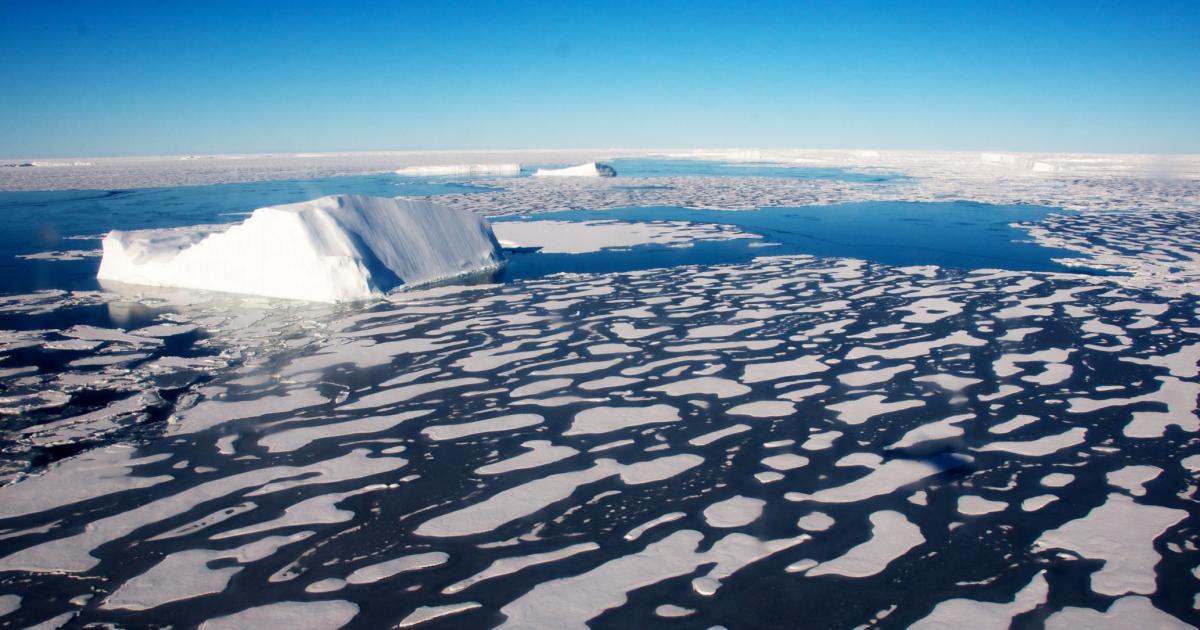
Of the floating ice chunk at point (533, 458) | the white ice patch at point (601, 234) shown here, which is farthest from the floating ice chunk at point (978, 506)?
the white ice patch at point (601, 234)

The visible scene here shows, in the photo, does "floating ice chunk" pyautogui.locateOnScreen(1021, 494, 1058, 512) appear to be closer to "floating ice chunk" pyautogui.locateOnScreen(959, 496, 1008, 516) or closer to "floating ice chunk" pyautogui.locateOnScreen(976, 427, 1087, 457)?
"floating ice chunk" pyautogui.locateOnScreen(959, 496, 1008, 516)

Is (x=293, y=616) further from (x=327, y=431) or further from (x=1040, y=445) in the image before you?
(x=1040, y=445)

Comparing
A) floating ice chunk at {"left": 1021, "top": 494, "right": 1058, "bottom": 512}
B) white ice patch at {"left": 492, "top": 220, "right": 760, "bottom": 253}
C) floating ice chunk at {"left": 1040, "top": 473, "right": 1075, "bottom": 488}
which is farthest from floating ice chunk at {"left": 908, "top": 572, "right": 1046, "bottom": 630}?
white ice patch at {"left": 492, "top": 220, "right": 760, "bottom": 253}

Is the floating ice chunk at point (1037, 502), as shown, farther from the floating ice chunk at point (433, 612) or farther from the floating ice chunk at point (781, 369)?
the floating ice chunk at point (433, 612)

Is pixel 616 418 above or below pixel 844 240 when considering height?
below

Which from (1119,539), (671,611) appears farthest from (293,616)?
(1119,539)

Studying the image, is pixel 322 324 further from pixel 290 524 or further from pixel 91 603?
pixel 91 603
